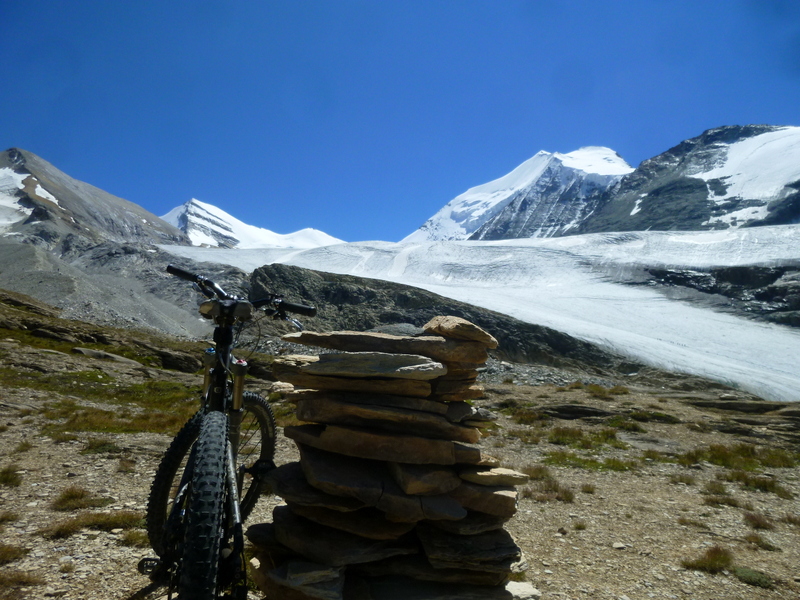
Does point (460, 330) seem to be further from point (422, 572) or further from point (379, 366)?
point (422, 572)

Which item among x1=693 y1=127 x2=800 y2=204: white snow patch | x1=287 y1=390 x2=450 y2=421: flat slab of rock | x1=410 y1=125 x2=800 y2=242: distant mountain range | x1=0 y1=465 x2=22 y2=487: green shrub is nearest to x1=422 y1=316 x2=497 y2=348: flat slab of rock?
x1=287 y1=390 x2=450 y2=421: flat slab of rock

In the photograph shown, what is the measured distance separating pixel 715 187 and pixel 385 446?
126 m

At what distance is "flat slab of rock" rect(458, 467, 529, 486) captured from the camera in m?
4.23

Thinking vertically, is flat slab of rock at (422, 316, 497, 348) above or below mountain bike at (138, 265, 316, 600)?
above

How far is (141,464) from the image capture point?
6.80 metres

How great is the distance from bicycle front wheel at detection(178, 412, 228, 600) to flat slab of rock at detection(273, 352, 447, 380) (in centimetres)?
186

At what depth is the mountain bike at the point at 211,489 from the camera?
2.11 metres

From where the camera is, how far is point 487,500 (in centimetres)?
414

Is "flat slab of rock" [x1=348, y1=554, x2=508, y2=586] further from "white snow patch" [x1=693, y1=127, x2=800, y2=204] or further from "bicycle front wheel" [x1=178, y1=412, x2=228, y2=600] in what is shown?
"white snow patch" [x1=693, y1=127, x2=800, y2=204]

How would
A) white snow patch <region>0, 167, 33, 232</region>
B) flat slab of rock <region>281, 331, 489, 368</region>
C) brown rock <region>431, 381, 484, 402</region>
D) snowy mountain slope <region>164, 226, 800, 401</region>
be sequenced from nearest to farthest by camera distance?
flat slab of rock <region>281, 331, 489, 368</region> → brown rock <region>431, 381, 484, 402</region> → snowy mountain slope <region>164, 226, 800, 401</region> → white snow patch <region>0, 167, 33, 232</region>

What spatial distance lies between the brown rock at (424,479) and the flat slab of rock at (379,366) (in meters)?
0.76

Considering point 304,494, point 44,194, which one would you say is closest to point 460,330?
point 304,494

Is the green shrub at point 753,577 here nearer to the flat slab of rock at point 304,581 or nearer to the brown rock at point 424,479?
A: the brown rock at point 424,479

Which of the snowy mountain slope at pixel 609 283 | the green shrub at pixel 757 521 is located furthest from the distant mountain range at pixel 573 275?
the green shrub at pixel 757 521
